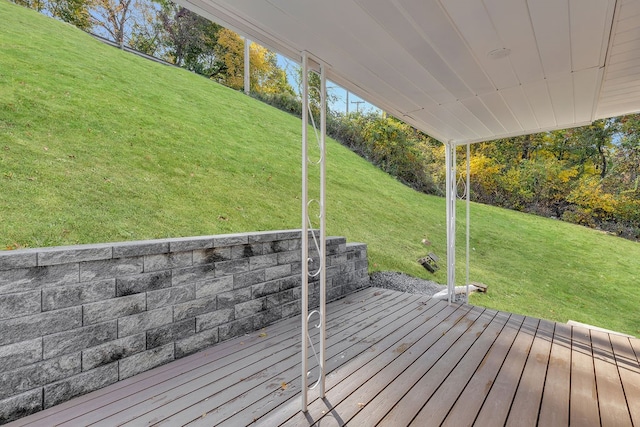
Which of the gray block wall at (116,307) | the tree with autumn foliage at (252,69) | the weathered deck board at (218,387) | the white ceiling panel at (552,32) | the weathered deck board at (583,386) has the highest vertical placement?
the tree with autumn foliage at (252,69)

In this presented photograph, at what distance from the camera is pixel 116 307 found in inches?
77.0

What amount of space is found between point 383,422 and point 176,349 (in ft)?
4.91

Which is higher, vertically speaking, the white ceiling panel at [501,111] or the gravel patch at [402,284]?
the white ceiling panel at [501,111]

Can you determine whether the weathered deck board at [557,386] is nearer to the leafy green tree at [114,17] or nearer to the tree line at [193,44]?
the tree line at [193,44]

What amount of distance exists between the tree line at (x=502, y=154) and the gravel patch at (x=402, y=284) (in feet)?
20.0

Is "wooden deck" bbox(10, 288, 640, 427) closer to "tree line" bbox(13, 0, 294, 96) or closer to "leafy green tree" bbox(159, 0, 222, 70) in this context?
"tree line" bbox(13, 0, 294, 96)

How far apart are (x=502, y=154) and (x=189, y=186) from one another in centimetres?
1042

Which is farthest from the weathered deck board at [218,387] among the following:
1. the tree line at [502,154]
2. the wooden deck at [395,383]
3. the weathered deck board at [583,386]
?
the tree line at [502,154]

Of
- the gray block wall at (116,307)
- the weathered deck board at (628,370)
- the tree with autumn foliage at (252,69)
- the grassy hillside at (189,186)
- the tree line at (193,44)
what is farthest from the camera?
the tree with autumn foliage at (252,69)

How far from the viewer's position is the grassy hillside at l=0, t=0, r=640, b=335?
3.54 m

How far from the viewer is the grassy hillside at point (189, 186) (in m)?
3.54

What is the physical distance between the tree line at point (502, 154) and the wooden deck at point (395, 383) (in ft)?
26.2

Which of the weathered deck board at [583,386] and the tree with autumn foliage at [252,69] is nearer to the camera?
the weathered deck board at [583,386]

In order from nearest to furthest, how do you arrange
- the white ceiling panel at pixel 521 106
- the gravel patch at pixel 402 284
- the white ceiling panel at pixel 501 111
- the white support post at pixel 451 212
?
the white ceiling panel at pixel 521 106 → the white ceiling panel at pixel 501 111 → the white support post at pixel 451 212 → the gravel patch at pixel 402 284
